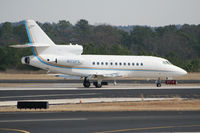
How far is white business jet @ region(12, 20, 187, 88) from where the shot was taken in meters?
44.1

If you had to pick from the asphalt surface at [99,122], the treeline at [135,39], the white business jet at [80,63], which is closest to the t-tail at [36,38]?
the white business jet at [80,63]

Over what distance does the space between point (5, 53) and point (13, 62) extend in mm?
2117

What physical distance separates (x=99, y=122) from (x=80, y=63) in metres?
25.8

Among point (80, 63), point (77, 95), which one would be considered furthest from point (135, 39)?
point (77, 95)

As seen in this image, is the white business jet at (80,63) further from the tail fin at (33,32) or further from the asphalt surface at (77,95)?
the asphalt surface at (77,95)

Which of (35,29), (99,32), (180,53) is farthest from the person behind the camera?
(99,32)

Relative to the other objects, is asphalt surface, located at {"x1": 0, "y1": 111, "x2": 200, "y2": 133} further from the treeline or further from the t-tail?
the treeline

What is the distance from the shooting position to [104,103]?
29.3m

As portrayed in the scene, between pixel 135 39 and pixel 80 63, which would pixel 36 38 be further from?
pixel 135 39

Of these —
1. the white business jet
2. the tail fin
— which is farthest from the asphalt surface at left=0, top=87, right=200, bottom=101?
the tail fin

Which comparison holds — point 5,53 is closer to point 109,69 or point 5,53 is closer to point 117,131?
point 109,69

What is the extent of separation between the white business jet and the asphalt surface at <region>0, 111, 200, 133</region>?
2123cm

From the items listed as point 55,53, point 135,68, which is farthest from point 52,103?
point 135,68

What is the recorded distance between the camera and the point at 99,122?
19656 millimetres
